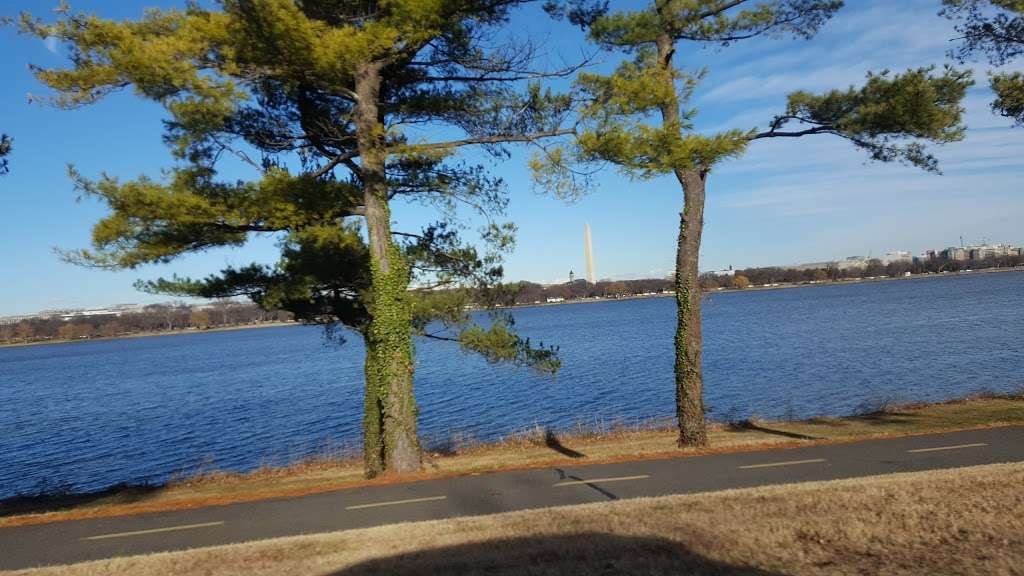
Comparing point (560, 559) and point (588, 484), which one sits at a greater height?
point (560, 559)

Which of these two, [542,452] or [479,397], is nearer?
[542,452]

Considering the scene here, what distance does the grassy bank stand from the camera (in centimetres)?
1301

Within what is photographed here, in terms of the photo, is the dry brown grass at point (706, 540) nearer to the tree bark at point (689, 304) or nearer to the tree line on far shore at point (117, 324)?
the tree bark at point (689, 304)

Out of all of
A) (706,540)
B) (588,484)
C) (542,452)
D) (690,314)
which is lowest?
(542,452)

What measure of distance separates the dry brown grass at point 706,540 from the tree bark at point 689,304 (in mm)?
5675

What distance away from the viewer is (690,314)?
46.3 ft

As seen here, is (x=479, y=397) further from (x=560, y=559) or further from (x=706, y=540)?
(x=560, y=559)

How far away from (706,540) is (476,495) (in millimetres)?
4303

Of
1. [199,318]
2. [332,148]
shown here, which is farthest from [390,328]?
[199,318]

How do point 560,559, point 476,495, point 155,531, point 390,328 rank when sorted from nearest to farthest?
point 560,559, point 155,531, point 476,495, point 390,328

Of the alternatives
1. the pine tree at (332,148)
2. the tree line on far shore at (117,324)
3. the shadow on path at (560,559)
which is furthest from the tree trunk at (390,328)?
the tree line on far shore at (117,324)

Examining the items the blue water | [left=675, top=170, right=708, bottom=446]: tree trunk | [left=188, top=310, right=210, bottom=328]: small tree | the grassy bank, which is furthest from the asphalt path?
[left=188, top=310, right=210, bottom=328]: small tree

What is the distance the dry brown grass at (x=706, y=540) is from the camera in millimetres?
5668

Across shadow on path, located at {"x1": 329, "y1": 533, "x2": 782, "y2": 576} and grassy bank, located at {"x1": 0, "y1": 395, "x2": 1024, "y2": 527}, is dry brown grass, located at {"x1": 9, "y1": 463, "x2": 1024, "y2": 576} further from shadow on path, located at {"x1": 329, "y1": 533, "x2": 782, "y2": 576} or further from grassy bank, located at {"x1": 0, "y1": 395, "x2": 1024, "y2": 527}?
grassy bank, located at {"x1": 0, "y1": 395, "x2": 1024, "y2": 527}
